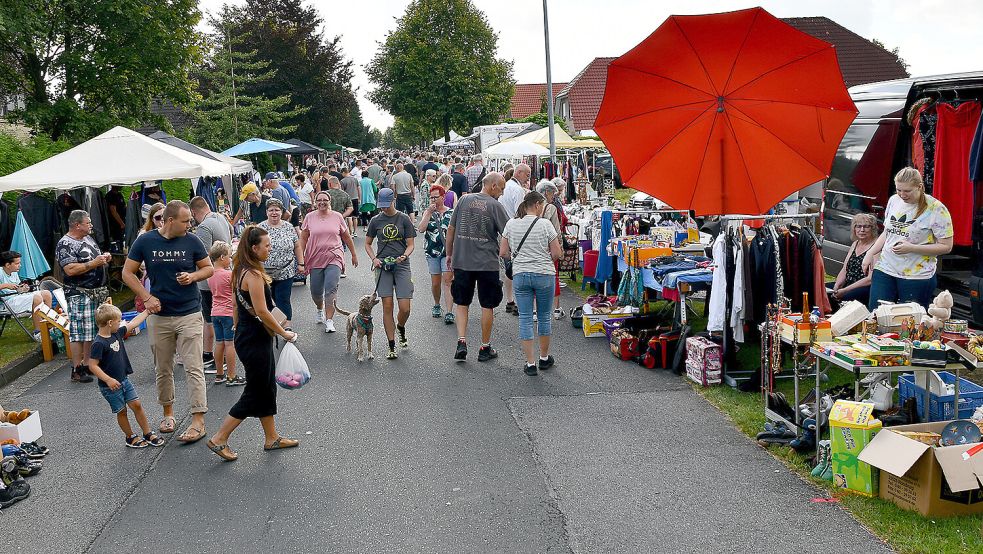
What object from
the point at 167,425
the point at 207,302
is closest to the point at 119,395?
the point at 167,425

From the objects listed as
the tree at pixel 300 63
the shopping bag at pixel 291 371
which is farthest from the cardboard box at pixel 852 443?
the tree at pixel 300 63

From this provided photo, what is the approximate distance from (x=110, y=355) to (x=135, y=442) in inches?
30.5

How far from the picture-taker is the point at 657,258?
32.0ft

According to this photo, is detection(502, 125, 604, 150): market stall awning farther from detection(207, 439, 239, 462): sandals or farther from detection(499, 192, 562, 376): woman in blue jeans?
detection(207, 439, 239, 462): sandals

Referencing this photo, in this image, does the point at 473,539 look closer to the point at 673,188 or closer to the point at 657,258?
the point at 673,188

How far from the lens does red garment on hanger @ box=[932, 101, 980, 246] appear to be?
851 centimetres

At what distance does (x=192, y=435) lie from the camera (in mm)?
6938

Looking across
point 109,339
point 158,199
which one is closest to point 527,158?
point 158,199

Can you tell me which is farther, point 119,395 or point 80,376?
point 80,376

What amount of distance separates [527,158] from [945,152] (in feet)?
63.7

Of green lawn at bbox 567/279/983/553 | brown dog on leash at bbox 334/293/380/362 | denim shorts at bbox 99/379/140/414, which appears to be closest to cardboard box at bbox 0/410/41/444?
denim shorts at bbox 99/379/140/414

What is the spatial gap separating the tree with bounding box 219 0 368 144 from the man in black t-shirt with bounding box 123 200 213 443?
3725 cm

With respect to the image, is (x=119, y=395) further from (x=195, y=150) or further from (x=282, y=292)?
(x=195, y=150)

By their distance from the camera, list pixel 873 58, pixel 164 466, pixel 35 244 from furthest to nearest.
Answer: pixel 873 58, pixel 35 244, pixel 164 466
